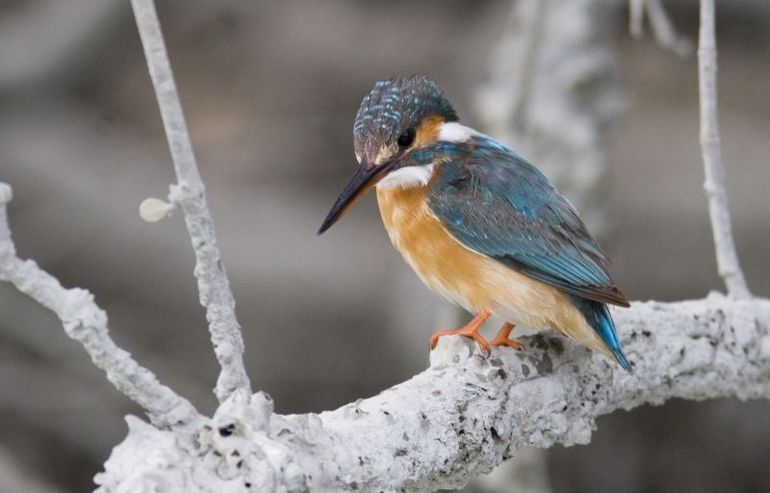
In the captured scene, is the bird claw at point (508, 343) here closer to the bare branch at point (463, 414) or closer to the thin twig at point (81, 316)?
the bare branch at point (463, 414)

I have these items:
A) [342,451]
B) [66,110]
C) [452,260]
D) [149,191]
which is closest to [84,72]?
[66,110]

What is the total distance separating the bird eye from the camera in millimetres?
2221

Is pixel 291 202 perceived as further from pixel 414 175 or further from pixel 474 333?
pixel 474 333

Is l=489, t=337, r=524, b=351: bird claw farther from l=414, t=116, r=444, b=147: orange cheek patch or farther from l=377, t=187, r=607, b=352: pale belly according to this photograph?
l=414, t=116, r=444, b=147: orange cheek patch

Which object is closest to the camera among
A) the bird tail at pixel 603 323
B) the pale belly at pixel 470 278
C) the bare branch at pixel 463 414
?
the bare branch at pixel 463 414

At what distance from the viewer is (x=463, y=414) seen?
5.80 ft

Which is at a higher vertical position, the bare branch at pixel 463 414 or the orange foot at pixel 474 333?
the orange foot at pixel 474 333

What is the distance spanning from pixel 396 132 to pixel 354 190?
187 millimetres

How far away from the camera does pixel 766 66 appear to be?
480cm

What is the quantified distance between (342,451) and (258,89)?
Answer: 3862 millimetres

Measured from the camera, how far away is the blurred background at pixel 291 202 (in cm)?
426

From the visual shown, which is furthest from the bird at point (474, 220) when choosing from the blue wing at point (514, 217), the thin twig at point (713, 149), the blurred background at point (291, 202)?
the blurred background at point (291, 202)

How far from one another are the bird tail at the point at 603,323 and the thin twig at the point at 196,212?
0.81 m

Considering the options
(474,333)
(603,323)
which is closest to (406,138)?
(474,333)
